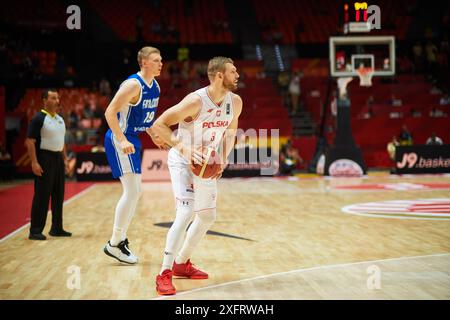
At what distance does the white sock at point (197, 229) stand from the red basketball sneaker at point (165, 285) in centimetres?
55

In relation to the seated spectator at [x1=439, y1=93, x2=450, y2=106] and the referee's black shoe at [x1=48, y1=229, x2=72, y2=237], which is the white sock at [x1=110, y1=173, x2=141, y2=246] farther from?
the seated spectator at [x1=439, y1=93, x2=450, y2=106]

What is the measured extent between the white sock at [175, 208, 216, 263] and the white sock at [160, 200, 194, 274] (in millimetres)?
144

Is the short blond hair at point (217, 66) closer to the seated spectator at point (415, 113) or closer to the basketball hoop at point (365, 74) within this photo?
the basketball hoop at point (365, 74)

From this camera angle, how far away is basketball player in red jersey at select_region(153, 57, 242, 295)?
5004mm

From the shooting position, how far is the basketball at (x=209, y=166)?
5.03 meters

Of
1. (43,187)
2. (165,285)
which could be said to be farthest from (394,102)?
(165,285)

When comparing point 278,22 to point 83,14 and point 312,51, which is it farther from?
point 83,14

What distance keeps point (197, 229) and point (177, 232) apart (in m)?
0.34

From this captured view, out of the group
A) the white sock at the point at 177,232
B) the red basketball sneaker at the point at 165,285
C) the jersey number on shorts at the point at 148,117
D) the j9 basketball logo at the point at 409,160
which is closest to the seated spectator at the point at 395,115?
the j9 basketball logo at the point at 409,160

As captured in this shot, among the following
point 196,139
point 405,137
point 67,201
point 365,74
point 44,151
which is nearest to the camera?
point 196,139

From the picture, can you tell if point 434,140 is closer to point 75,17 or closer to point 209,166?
point 75,17

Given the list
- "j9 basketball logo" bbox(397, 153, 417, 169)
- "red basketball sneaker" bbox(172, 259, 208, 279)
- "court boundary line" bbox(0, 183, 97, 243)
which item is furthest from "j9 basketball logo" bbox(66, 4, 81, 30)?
"j9 basketball logo" bbox(397, 153, 417, 169)

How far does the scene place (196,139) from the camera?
5.27 meters
